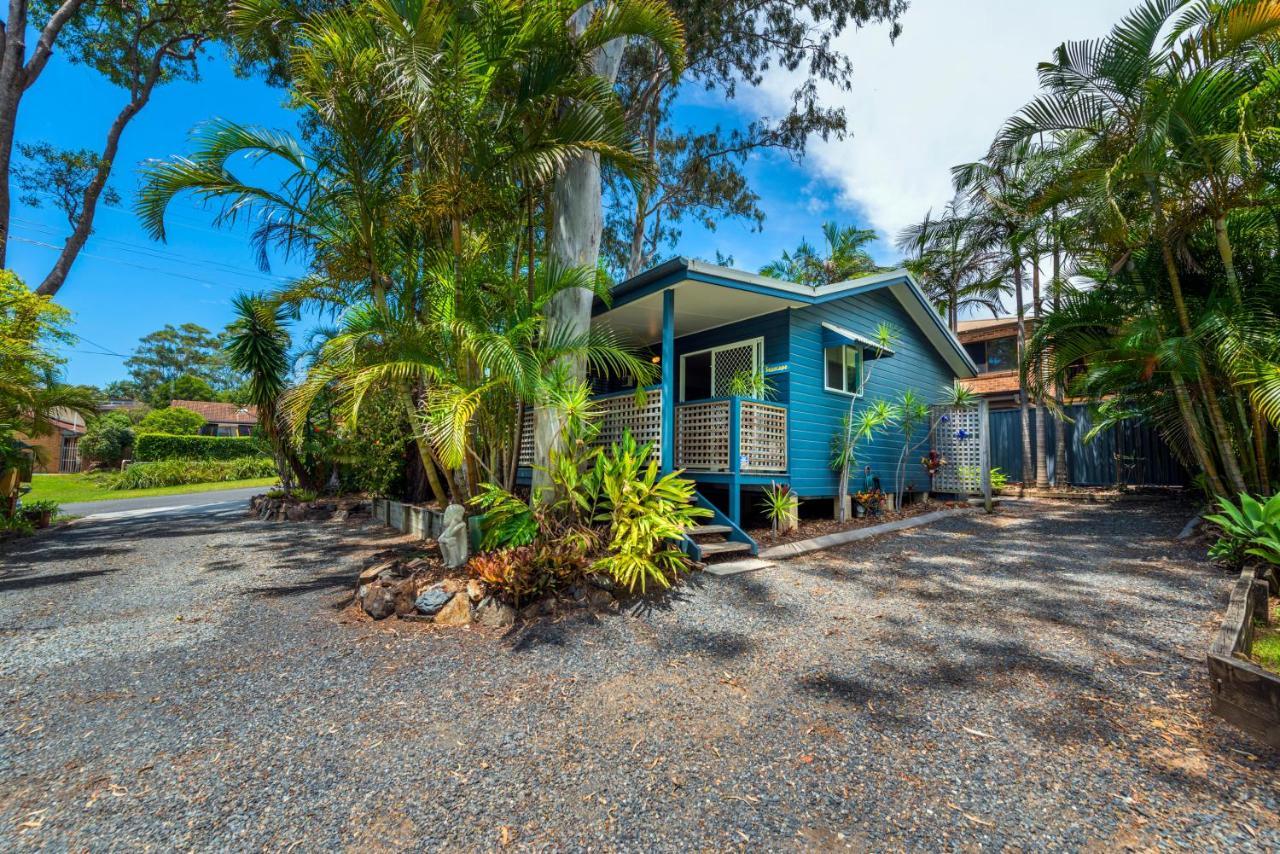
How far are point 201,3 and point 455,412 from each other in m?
13.9

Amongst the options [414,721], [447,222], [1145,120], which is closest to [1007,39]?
[1145,120]

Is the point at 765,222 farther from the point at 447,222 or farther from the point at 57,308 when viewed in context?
the point at 57,308

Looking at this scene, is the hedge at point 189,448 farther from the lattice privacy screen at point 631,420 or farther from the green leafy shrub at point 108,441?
the lattice privacy screen at point 631,420

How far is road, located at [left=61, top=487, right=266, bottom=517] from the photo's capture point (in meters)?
12.4

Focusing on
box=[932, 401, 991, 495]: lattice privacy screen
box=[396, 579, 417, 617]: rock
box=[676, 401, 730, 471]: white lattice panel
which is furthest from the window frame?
box=[396, 579, 417, 617]: rock

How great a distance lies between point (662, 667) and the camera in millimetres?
3521

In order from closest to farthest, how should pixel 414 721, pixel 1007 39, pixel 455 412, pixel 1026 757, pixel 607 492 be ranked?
pixel 1026 757 → pixel 414 721 → pixel 455 412 → pixel 607 492 → pixel 1007 39

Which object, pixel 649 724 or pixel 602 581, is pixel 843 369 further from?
pixel 649 724

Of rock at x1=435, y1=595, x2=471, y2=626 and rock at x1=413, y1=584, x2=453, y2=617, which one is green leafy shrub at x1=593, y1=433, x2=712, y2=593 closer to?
rock at x1=435, y1=595, x2=471, y2=626

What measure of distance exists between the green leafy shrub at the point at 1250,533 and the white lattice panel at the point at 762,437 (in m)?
4.42

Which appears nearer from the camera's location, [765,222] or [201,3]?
[201,3]

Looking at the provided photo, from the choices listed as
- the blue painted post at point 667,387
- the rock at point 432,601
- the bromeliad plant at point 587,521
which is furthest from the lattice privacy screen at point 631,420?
the rock at point 432,601

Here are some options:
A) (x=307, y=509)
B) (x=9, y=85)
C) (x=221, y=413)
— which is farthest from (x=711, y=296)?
(x=221, y=413)

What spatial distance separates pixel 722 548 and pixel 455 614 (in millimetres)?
2949
